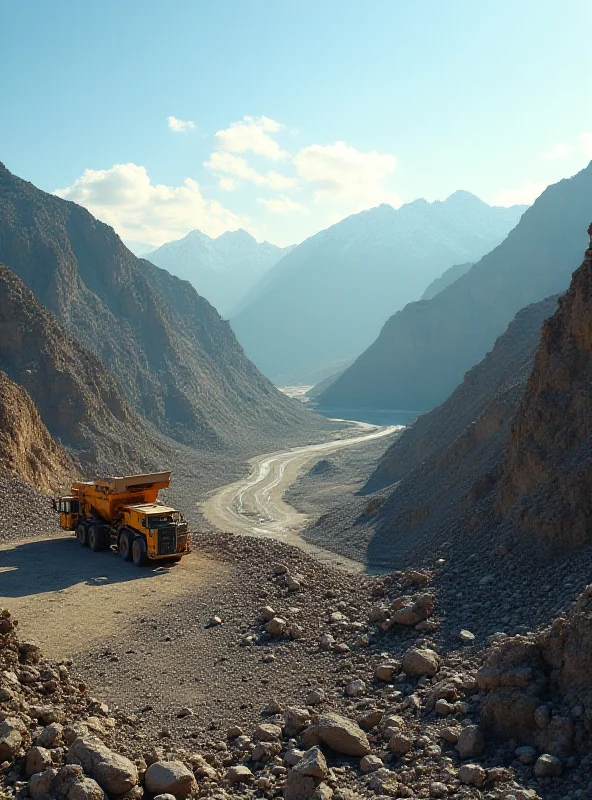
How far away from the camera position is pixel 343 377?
381 feet

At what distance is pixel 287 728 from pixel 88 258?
6557 cm

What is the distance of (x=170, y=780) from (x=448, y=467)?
77.9ft

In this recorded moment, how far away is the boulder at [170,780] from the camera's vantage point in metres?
7.70

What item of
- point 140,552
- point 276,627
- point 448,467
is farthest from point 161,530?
point 448,467

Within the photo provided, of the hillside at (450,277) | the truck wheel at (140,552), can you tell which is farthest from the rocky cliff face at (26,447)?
the hillside at (450,277)

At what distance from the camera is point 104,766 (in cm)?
749

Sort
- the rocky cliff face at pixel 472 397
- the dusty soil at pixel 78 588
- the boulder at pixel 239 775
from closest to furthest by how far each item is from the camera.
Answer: the boulder at pixel 239 775, the dusty soil at pixel 78 588, the rocky cliff face at pixel 472 397

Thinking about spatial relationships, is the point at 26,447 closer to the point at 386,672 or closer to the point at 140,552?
the point at 140,552

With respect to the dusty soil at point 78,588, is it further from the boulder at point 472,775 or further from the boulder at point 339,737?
the boulder at point 472,775

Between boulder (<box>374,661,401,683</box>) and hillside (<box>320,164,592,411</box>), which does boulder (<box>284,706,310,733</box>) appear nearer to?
boulder (<box>374,661,401,683</box>)

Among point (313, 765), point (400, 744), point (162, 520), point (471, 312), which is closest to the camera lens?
point (313, 765)

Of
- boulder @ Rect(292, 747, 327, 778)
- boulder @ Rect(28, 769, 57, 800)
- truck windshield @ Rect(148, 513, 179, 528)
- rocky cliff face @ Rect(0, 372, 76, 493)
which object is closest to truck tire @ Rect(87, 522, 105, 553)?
truck windshield @ Rect(148, 513, 179, 528)

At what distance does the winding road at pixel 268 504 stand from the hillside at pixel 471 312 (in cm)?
4122

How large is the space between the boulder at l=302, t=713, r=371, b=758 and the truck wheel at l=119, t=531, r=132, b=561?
35.7 feet
